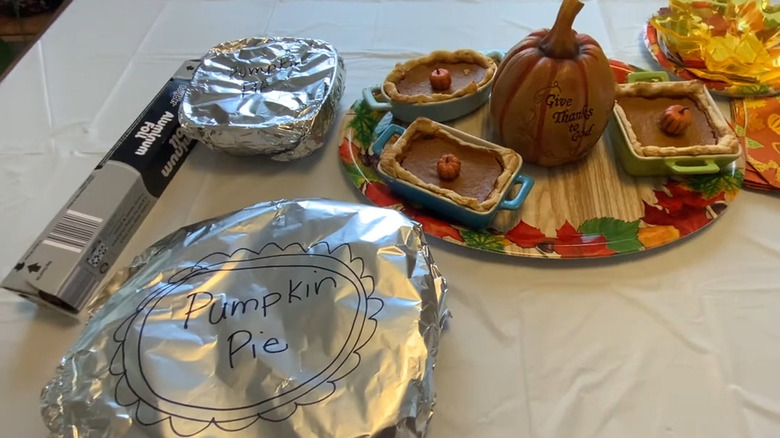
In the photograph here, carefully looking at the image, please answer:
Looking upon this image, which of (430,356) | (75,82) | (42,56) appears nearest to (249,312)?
(430,356)

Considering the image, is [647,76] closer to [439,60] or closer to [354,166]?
[439,60]

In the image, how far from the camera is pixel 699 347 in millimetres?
676

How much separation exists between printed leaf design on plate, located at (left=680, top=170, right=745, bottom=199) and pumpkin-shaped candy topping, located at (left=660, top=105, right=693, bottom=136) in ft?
0.23

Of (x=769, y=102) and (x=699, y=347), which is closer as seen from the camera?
(x=699, y=347)

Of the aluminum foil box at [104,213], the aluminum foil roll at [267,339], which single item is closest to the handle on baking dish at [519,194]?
the aluminum foil roll at [267,339]

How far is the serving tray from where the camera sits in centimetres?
76

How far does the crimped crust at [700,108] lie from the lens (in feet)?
2.62

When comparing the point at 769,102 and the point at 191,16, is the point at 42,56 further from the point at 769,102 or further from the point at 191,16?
the point at 769,102

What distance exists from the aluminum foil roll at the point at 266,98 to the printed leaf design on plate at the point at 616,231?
41cm

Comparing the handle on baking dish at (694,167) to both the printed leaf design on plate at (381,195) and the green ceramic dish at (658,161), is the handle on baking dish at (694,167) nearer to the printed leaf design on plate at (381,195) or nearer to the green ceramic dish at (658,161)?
the green ceramic dish at (658,161)

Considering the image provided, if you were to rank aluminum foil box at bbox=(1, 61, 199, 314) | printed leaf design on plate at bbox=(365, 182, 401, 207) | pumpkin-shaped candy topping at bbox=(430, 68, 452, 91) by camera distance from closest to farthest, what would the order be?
aluminum foil box at bbox=(1, 61, 199, 314) → printed leaf design on plate at bbox=(365, 182, 401, 207) → pumpkin-shaped candy topping at bbox=(430, 68, 452, 91)

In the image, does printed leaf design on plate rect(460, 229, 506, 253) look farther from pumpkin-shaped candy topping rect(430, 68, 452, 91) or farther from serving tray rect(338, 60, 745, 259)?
pumpkin-shaped candy topping rect(430, 68, 452, 91)

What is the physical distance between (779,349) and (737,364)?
55 millimetres

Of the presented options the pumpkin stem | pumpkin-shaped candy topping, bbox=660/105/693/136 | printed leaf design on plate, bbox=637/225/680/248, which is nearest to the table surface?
printed leaf design on plate, bbox=637/225/680/248
